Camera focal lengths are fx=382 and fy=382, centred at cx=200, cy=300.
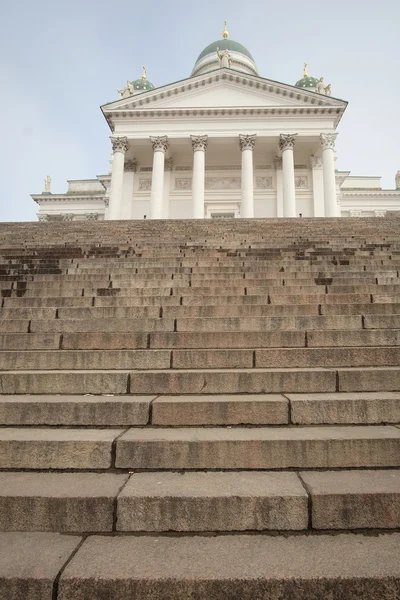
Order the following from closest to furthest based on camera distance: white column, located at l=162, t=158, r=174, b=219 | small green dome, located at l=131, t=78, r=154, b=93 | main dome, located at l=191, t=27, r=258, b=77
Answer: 1. white column, located at l=162, t=158, r=174, b=219
2. small green dome, located at l=131, t=78, r=154, b=93
3. main dome, located at l=191, t=27, r=258, b=77

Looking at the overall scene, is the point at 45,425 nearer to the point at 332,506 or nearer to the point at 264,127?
the point at 332,506

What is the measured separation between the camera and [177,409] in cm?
315

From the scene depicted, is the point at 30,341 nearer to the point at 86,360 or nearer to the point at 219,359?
the point at 86,360

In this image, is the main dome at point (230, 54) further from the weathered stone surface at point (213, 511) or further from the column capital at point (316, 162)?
the weathered stone surface at point (213, 511)

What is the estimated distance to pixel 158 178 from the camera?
2536 cm

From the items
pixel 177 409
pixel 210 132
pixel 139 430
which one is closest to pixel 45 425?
pixel 139 430

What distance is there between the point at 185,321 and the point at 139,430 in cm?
204

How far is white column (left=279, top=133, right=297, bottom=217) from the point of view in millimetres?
24141

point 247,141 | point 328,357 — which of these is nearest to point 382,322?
point 328,357

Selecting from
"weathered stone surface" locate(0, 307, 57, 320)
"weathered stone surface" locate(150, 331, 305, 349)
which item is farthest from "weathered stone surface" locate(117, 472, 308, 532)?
"weathered stone surface" locate(0, 307, 57, 320)

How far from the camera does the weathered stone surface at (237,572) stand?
1.76 m

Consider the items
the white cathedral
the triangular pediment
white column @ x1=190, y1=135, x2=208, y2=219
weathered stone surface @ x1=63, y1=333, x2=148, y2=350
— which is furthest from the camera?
the triangular pediment

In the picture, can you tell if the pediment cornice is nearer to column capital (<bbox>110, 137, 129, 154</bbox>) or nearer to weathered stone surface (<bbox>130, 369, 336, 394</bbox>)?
column capital (<bbox>110, 137, 129, 154</bbox>)

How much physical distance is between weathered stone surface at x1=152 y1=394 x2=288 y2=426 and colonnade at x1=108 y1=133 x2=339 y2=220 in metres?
22.0
